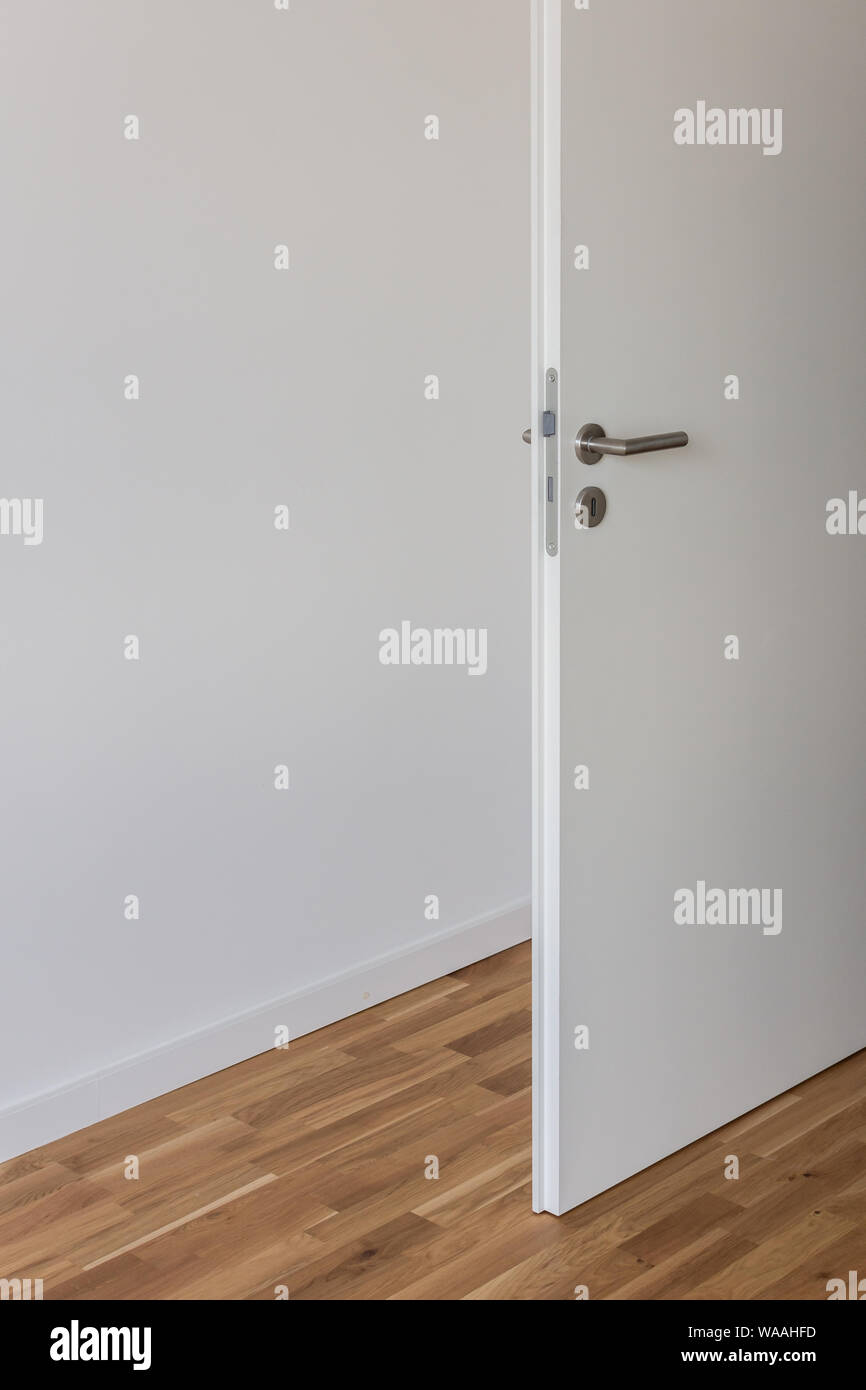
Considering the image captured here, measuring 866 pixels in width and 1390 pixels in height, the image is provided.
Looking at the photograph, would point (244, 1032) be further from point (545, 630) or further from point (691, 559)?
point (691, 559)

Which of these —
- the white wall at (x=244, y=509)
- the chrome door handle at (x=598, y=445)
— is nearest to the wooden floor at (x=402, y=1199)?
the white wall at (x=244, y=509)

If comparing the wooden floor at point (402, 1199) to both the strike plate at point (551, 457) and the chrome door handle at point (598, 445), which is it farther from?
the chrome door handle at point (598, 445)

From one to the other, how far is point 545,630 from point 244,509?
0.74 metres

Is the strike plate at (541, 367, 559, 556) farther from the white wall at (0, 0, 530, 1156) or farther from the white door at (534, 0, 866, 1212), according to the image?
the white wall at (0, 0, 530, 1156)

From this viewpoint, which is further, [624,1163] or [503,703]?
[503,703]

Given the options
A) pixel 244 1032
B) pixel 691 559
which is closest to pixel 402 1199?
pixel 244 1032

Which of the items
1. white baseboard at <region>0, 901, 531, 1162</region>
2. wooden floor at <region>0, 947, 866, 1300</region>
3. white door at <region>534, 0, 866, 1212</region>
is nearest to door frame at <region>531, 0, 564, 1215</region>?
white door at <region>534, 0, 866, 1212</region>

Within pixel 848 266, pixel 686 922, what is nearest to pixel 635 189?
pixel 848 266

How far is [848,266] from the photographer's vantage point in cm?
223

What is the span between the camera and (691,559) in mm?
2033

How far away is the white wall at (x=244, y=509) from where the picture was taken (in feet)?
7.02

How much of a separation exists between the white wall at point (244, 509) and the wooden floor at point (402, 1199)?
15cm

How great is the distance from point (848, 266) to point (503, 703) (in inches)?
44.7
